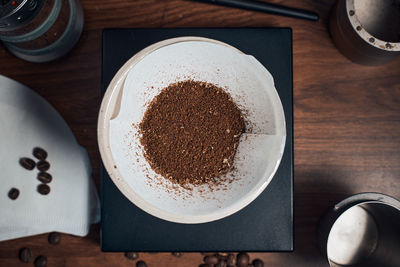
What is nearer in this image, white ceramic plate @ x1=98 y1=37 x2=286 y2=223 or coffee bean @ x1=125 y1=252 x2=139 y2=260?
white ceramic plate @ x1=98 y1=37 x2=286 y2=223

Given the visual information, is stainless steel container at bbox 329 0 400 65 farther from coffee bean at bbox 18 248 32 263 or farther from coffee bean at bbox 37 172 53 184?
coffee bean at bbox 18 248 32 263

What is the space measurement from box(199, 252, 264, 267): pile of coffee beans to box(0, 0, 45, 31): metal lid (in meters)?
0.67

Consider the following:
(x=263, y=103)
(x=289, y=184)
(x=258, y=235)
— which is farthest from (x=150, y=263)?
(x=263, y=103)

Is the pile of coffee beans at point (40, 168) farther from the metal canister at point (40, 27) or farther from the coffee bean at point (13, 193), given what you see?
the metal canister at point (40, 27)

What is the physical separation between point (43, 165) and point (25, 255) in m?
0.23

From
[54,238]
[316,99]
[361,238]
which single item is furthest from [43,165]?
[361,238]

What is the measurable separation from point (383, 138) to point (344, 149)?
0.10m

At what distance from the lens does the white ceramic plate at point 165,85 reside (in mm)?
659

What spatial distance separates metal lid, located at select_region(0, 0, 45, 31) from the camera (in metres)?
0.70

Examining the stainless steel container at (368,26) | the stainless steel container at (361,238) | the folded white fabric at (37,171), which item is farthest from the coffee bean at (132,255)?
the stainless steel container at (368,26)

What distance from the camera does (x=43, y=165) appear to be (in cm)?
93

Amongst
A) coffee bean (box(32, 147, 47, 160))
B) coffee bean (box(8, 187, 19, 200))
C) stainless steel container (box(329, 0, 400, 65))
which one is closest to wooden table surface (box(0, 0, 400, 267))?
stainless steel container (box(329, 0, 400, 65))

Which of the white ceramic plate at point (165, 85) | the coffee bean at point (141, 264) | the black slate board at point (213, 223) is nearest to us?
the white ceramic plate at point (165, 85)

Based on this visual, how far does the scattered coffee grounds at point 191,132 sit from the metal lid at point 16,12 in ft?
1.00
